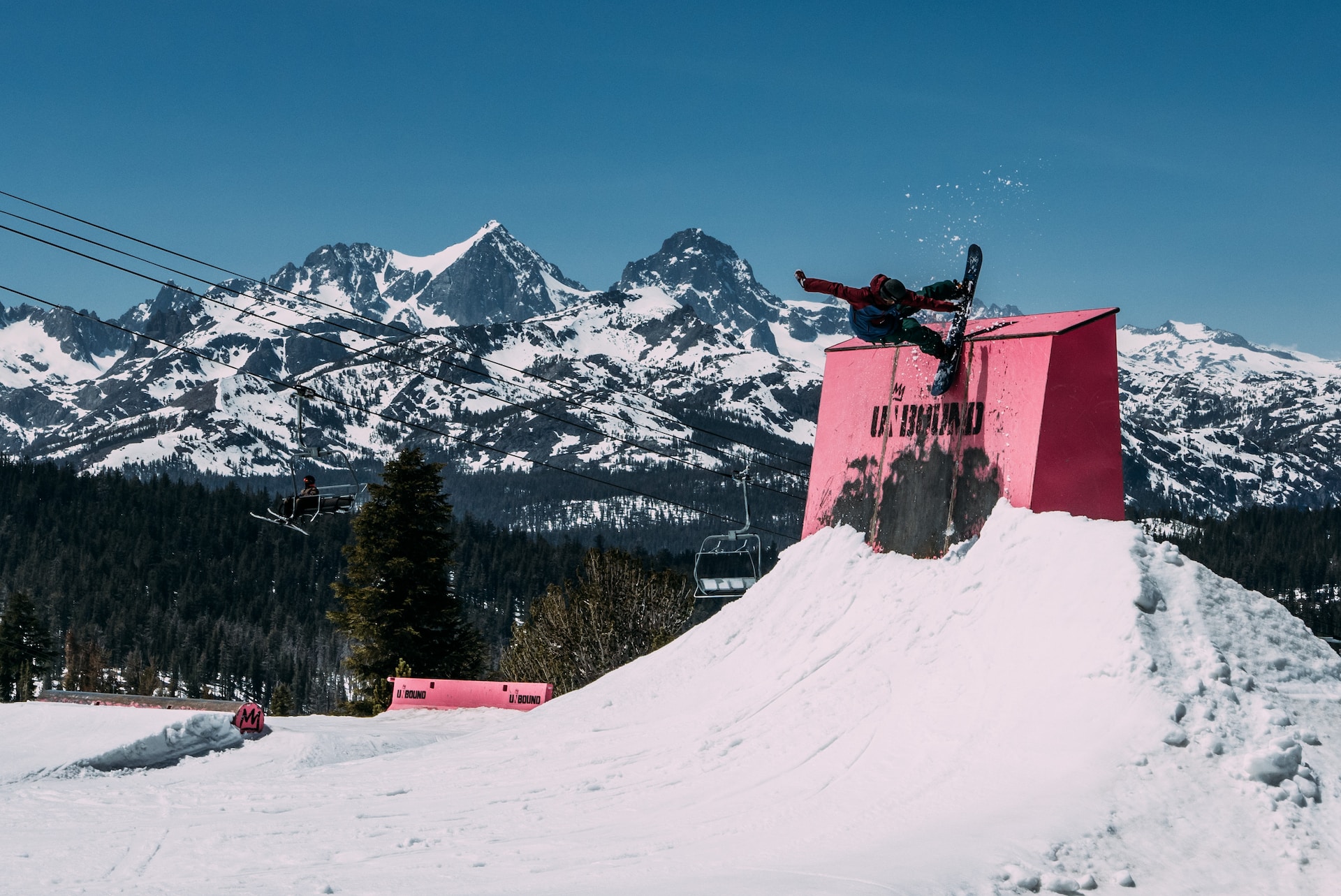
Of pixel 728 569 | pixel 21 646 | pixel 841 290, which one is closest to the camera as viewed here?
pixel 841 290

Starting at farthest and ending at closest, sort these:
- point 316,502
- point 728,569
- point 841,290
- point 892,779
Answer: point 728,569 → point 316,502 → point 841,290 → point 892,779

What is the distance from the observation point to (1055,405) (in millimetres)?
17266

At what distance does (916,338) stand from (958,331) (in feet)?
3.07

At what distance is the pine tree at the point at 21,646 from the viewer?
84650 mm

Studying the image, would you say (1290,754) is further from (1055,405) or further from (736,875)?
(1055,405)

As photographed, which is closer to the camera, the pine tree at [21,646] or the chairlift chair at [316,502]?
the chairlift chair at [316,502]

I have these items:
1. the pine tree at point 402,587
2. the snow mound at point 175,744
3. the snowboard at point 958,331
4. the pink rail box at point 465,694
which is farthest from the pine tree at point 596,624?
the snowboard at point 958,331

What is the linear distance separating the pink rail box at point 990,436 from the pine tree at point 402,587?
99.2ft

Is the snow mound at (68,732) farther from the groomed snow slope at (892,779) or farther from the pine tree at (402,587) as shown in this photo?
the pine tree at (402,587)

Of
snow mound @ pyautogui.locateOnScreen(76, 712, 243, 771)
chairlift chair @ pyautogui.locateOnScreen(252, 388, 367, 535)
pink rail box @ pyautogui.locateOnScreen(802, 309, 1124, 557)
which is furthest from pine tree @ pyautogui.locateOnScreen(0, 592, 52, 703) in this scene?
pink rail box @ pyautogui.locateOnScreen(802, 309, 1124, 557)

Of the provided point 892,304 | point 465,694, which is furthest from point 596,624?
point 892,304

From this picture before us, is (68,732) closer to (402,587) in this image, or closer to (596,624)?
(402,587)

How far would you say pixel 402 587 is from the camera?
47.8m

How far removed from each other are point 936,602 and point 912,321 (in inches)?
163
